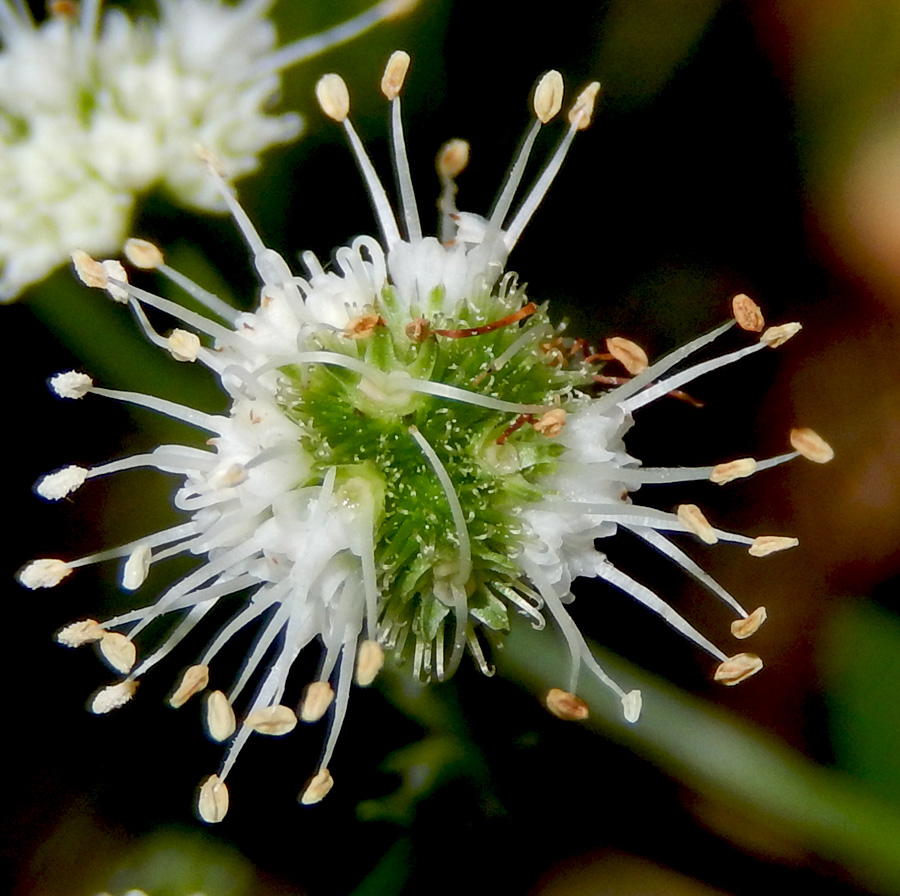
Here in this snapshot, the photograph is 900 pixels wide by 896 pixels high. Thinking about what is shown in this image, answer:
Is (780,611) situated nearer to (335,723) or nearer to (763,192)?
(763,192)

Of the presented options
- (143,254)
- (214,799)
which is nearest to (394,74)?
(143,254)

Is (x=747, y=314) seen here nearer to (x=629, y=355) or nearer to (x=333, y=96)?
(x=629, y=355)

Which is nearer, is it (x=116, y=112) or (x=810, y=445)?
(x=810, y=445)

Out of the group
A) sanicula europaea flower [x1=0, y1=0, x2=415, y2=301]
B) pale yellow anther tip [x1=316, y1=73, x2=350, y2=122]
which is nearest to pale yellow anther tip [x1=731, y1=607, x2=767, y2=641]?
pale yellow anther tip [x1=316, y1=73, x2=350, y2=122]

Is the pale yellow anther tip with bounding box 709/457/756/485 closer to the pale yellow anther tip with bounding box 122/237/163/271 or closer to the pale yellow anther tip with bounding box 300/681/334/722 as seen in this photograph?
the pale yellow anther tip with bounding box 300/681/334/722

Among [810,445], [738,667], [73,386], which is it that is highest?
[73,386]

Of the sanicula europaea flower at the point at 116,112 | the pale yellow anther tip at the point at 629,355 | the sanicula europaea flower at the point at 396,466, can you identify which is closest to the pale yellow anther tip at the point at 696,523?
the sanicula europaea flower at the point at 396,466

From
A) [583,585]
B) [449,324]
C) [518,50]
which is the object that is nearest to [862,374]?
[583,585]
